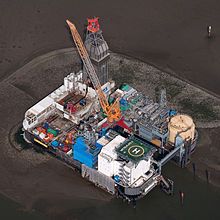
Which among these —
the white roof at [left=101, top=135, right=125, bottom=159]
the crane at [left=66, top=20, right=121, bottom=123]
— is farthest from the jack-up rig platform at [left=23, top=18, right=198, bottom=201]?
the white roof at [left=101, top=135, right=125, bottom=159]

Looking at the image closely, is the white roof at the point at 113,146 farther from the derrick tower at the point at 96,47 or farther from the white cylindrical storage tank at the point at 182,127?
the derrick tower at the point at 96,47

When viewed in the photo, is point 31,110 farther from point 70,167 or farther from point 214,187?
point 214,187

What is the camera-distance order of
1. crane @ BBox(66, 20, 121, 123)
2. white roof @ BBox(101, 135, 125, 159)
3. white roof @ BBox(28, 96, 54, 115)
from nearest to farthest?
1. white roof @ BBox(101, 135, 125, 159)
2. crane @ BBox(66, 20, 121, 123)
3. white roof @ BBox(28, 96, 54, 115)

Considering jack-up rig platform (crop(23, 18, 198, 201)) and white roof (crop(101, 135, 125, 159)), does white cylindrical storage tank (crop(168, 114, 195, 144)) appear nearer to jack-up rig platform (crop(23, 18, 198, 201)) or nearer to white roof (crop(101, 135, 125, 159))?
jack-up rig platform (crop(23, 18, 198, 201))

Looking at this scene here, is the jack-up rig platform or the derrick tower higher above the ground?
the derrick tower

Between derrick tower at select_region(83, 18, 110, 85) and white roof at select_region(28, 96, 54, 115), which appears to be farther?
white roof at select_region(28, 96, 54, 115)

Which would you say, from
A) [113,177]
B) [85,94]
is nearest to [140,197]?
[113,177]

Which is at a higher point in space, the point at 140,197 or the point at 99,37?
the point at 99,37

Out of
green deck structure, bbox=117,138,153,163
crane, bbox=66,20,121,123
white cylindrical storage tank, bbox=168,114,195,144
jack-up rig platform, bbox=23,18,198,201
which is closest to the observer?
green deck structure, bbox=117,138,153,163
